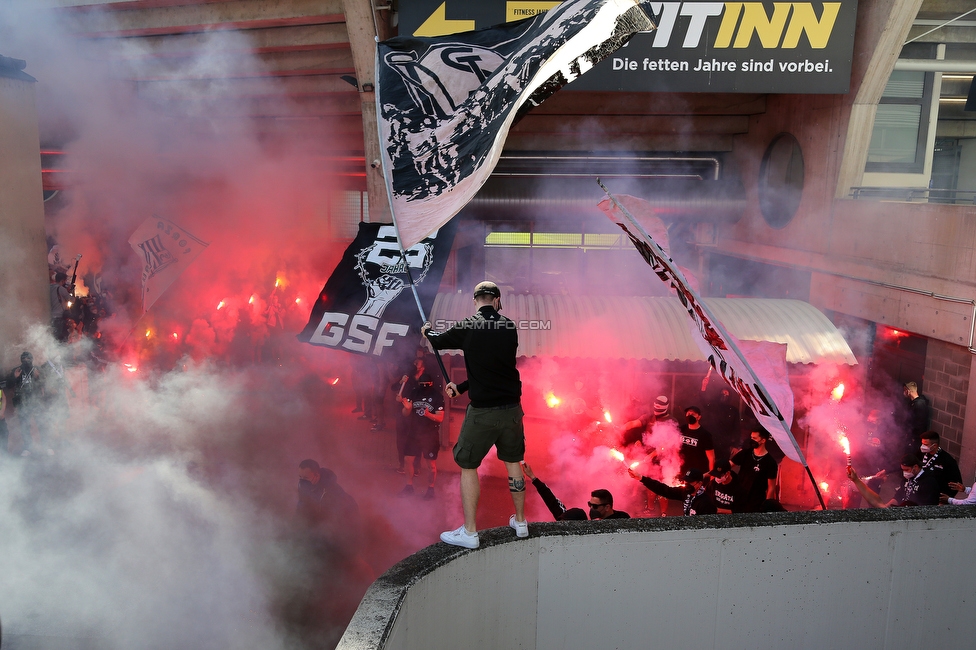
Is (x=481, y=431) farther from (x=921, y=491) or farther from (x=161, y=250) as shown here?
(x=161, y=250)

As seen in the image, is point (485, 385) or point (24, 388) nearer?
point (485, 385)

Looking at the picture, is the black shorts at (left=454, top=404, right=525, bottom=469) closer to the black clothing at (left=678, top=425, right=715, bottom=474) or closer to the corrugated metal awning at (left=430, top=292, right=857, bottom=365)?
the black clothing at (left=678, top=425, right=715, bottom=474)

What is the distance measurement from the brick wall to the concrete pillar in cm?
950

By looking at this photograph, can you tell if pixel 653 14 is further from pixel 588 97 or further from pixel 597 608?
pixel 597 608

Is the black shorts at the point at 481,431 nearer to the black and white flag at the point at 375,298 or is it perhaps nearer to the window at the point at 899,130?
the black and white flag at the point at 375,298

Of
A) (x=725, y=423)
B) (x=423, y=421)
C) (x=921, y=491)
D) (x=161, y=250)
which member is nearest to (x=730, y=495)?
(x=921, y=491)

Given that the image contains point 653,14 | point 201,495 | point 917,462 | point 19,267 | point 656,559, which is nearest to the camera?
point 656,559

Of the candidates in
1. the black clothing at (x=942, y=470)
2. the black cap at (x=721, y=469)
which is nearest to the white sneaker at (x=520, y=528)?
the black cap at (x=721, y=469)

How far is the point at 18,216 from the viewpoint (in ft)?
24.9

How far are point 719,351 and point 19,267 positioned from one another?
7116 mm

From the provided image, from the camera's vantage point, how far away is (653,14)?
26.4 feet

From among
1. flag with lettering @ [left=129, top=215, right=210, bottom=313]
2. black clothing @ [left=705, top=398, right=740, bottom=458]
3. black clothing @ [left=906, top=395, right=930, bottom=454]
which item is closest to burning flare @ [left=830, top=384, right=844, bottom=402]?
black clothing @ [left=906, top=395, right=930, bottom=454]

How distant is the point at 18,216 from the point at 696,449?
7.23 m

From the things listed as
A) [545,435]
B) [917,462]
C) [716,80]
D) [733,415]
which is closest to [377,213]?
[545,435]
